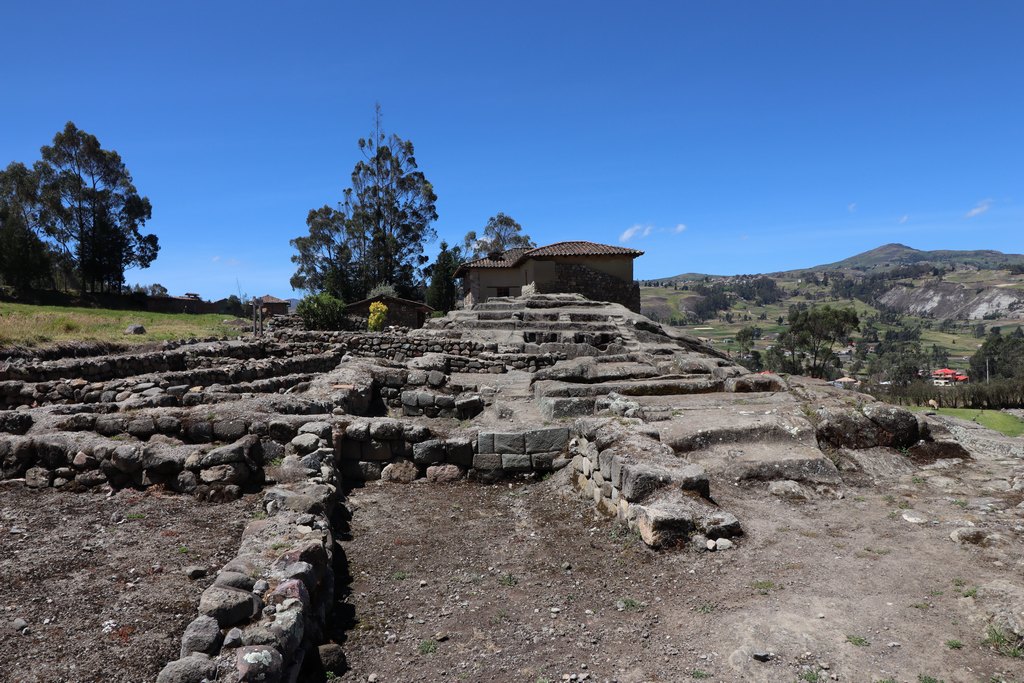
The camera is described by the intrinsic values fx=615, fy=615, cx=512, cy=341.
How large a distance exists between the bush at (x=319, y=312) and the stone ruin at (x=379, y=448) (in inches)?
753

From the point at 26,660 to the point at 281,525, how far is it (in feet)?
6.41

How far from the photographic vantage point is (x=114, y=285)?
50.4 meters

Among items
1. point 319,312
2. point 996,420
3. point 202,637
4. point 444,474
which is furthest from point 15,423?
point 319,312

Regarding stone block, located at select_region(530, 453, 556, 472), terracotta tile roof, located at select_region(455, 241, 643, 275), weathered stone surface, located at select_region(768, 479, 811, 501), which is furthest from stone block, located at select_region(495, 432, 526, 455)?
terracotta tile roof, located at select_region(455, 241, 643, 275)

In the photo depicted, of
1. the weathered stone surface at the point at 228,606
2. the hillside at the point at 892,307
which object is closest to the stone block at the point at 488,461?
the weathered stone surface at the point at 228,606

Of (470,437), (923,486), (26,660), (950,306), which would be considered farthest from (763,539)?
(950,306)

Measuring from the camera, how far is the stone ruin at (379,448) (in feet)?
13.9

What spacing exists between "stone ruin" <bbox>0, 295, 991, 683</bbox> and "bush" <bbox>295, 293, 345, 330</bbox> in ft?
62.7

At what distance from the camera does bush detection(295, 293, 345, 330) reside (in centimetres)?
3312

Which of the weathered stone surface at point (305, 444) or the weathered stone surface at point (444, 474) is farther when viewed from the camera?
the weathered stone surface at point (444, 474)

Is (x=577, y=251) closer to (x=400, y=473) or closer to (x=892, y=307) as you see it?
(x=400, y=473)

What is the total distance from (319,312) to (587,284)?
47.3 feet

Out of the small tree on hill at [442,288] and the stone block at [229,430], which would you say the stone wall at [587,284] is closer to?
the small tree on hill at [442,288]

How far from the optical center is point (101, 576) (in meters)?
4.57
